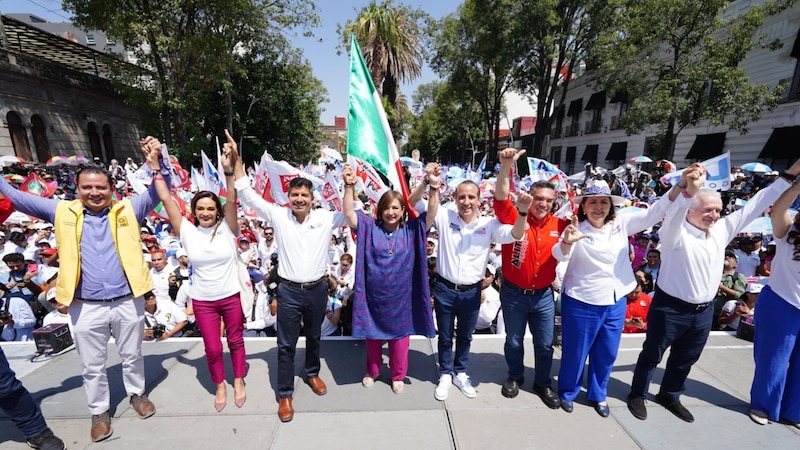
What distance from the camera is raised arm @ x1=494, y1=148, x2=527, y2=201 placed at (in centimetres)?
275

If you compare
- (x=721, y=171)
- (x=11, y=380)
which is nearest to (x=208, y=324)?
(x=11, y=380)

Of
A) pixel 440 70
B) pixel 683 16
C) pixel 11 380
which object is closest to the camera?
pixel 11 380

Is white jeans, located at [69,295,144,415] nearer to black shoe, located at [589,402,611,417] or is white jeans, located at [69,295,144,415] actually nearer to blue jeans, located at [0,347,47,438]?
blue jeans, located at [0,347,47,438]

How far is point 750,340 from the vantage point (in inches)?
170

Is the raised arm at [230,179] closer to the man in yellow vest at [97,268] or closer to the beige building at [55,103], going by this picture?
the man in yellow vest at [97,268]

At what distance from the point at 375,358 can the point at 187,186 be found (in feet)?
23.5

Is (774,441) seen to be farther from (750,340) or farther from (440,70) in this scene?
(440,70)

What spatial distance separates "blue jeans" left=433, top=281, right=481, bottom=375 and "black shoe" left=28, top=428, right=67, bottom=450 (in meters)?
2.84

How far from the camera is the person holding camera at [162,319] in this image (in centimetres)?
466

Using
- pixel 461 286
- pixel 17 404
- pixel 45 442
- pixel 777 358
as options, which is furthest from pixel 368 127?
pixel 777 358

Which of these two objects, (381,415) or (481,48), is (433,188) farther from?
(481,48)

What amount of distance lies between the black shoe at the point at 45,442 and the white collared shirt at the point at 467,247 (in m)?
2.98

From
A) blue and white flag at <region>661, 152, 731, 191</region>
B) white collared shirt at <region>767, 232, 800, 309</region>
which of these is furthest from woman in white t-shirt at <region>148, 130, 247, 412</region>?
blue and white flag at <region>661, 152, 731, 191</region>

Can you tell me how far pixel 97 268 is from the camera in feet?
8.65
